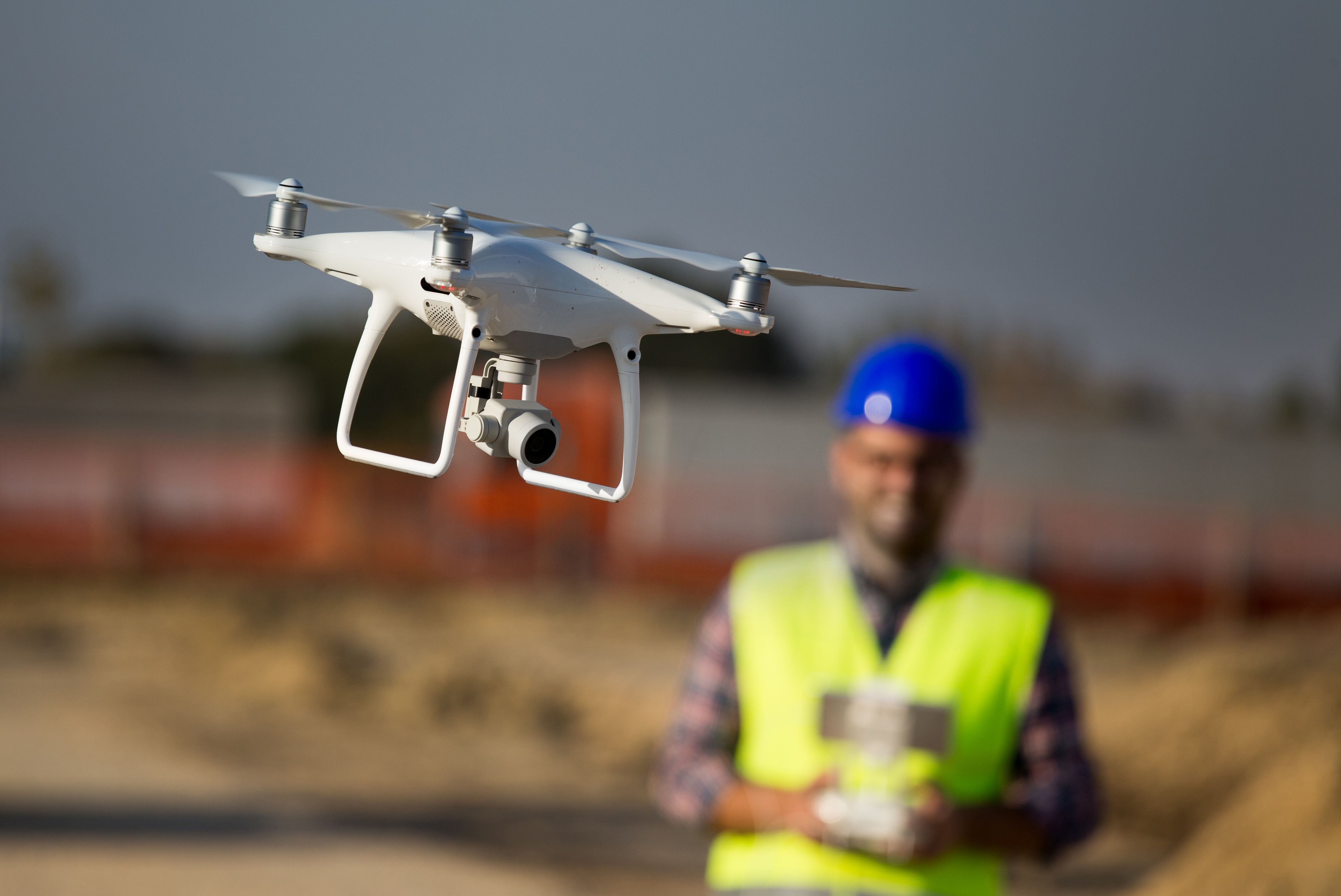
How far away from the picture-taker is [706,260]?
39.8 inches

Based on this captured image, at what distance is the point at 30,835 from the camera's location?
1050 centimetres

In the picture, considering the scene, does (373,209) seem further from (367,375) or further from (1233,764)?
(1233,764)

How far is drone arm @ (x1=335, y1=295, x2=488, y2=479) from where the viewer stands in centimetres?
84

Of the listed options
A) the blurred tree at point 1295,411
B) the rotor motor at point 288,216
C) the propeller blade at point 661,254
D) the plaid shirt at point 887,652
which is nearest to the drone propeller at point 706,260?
the propeller blade at point 661,254

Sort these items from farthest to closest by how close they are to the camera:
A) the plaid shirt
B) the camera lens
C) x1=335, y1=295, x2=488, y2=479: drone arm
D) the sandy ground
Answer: the sandy ground, the plaid shirt, the camera lens, x1=335, y1=295, x2=488, y2=479: drone arm

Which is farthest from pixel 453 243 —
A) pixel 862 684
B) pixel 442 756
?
pixel 442 756

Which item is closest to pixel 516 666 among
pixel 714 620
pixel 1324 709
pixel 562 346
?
pixel 1324 709

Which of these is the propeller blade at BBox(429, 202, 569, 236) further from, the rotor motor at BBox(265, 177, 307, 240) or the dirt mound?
the dirt mound

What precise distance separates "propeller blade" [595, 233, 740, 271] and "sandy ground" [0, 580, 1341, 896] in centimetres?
770

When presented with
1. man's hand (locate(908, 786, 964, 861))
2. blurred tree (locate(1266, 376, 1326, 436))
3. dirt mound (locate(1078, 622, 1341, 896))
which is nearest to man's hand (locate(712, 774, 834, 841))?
man's hand (locate(908, 786, 964, 861))

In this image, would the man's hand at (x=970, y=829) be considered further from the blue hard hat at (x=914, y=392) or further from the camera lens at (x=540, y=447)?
the camera lens at (x=540, y=447)

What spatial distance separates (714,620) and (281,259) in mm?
2553

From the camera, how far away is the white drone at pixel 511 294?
3.08ft

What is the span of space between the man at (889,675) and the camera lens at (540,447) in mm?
2116
